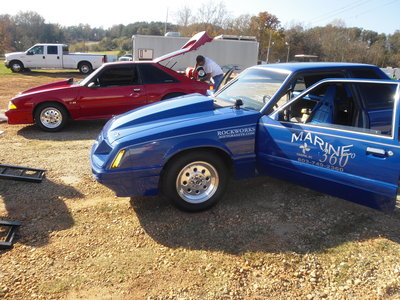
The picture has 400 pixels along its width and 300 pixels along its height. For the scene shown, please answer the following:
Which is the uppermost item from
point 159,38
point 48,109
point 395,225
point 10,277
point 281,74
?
point 159,38

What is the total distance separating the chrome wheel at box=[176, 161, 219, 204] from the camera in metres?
3.36

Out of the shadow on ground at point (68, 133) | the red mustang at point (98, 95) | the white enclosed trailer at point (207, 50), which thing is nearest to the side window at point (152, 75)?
the red mustang at point (98, 95)

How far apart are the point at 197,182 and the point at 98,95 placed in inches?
173

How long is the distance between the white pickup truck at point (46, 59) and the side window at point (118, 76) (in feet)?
60.2

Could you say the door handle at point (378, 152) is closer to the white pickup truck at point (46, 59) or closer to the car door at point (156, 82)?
the car door at point (156, 82)

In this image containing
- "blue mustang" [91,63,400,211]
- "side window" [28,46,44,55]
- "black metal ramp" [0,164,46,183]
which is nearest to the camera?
"blue mustang" [91,63,400,211]

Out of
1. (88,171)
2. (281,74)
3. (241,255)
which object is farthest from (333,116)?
(88,171)

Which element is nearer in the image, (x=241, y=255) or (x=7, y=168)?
(x=241, y=255)

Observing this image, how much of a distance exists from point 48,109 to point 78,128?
2.84ft

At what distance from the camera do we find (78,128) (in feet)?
24.8

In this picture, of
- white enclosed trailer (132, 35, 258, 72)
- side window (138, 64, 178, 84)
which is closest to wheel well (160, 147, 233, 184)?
side window (138, 64, 178, 84)

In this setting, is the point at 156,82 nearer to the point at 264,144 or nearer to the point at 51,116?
the point at 51,116

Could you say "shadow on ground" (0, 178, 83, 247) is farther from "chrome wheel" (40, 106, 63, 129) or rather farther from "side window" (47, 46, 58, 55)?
"side window" (47, 46, 58, 55)

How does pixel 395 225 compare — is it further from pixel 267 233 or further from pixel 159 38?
pixel 159 38
